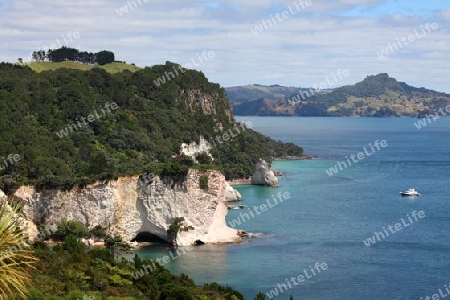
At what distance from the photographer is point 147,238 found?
185 ft

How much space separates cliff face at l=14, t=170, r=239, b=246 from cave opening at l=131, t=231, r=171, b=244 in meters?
0.38

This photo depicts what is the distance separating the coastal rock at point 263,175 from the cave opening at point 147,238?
121ft

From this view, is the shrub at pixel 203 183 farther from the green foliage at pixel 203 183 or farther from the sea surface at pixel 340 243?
the sea surface at pixel 340 243

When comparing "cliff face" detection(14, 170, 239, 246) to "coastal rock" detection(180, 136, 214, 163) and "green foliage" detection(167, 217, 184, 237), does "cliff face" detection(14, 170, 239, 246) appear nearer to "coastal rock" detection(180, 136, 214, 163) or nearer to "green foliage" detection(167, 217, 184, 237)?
"green foliage" detection(167, 217, 184, 237)

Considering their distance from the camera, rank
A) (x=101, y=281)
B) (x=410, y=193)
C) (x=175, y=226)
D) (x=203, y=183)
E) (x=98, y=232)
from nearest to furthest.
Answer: (x=101, y=281) → (x=98, y=232) → (x=175, y=226) → (x=203, y=183) → (x=410, y=193)

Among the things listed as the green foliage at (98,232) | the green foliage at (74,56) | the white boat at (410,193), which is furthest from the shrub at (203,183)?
the green foliage at (74,56)

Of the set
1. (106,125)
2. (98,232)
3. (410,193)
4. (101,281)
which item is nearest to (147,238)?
(98,232)

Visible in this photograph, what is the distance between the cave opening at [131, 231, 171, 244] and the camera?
5609cm

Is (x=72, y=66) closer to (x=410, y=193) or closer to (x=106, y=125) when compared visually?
(x=106, y=125)

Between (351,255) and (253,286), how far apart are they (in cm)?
1109

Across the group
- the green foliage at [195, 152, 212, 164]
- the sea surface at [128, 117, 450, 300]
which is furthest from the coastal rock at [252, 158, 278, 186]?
the green foliage at [195, 152, 212, 164]

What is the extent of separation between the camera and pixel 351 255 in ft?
172

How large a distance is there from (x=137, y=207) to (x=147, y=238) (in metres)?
2.53

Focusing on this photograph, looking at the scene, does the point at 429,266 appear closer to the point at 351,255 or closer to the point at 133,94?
the point at 351,255
